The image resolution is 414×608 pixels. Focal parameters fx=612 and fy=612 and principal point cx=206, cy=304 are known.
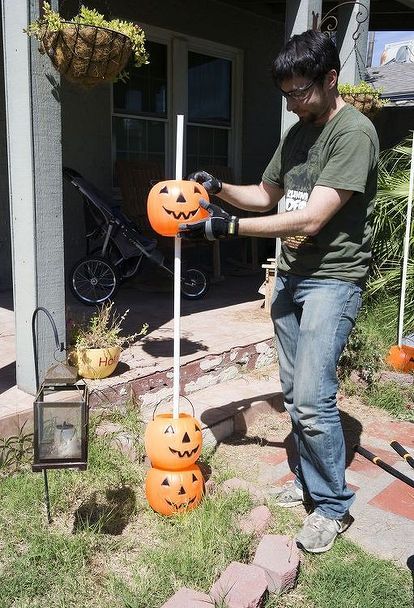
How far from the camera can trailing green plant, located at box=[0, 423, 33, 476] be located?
314cm

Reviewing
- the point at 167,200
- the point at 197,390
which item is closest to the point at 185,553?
the point at 167,200

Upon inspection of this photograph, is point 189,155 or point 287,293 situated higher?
point 189,155

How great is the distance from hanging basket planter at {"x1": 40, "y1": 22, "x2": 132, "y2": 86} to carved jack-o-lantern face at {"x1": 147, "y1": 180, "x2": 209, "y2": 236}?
0.99m

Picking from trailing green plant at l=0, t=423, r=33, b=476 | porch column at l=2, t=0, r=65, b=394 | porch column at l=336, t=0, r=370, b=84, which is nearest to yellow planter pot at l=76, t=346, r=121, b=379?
porch column at l=2, t=0, r=65, b=394

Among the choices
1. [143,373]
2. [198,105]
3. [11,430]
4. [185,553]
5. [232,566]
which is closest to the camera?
[232,566]

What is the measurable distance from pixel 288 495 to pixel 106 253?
11.9 feet

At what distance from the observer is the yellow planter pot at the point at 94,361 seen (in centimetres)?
373

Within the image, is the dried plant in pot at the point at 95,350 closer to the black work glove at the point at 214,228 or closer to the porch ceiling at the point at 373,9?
the black work glove at the point at 214,228

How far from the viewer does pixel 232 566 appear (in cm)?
231

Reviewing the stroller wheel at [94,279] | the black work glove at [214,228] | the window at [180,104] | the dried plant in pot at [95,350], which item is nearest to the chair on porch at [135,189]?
the window at [180,104]

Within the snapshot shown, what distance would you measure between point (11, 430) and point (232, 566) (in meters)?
1.47

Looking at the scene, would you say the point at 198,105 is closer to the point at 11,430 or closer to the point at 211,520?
the point at 11,430

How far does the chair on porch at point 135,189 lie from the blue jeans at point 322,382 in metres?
4.28

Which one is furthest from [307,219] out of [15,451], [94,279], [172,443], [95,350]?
[94,279]
